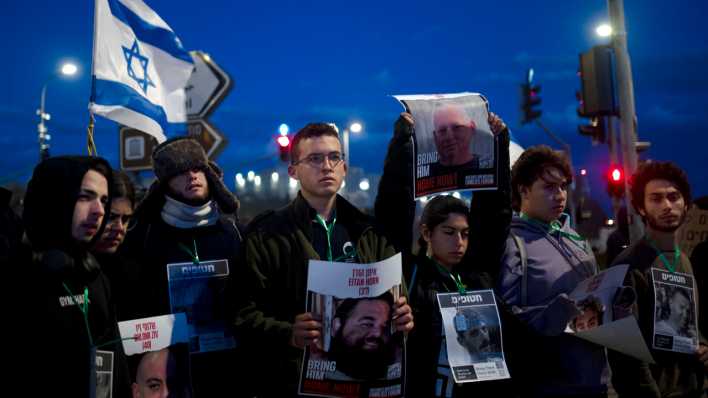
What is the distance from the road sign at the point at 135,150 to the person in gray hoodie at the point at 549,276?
4.29m

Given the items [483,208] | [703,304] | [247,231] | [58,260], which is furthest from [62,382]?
[703,304]

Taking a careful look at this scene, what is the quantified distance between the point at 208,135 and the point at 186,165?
342 cm

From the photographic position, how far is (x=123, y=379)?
10.1ft

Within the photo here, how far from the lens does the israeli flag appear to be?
5.31m

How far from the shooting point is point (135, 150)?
7.17m

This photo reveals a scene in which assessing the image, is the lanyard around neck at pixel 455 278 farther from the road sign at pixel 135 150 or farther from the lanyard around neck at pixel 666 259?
the road sign at pixel 135 150

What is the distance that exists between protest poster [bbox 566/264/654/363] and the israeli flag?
3.65 metres

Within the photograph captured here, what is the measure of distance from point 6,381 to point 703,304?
3912 mm

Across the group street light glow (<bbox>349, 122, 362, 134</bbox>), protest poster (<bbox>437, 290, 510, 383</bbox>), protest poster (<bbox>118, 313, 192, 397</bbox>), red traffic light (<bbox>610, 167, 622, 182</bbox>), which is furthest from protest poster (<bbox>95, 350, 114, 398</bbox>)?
street light glow (<bbox>349, 122, 362, 134</bbox>)

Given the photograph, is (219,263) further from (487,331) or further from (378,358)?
(487,331)

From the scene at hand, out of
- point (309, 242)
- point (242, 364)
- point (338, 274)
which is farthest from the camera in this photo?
point (242, 364)

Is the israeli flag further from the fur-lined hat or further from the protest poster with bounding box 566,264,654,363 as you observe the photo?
the protest poster with bounding box 566,264,654,363

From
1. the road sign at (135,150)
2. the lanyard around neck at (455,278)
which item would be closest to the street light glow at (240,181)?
the road sign at (135,150)

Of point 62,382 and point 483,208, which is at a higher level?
point 483,208
